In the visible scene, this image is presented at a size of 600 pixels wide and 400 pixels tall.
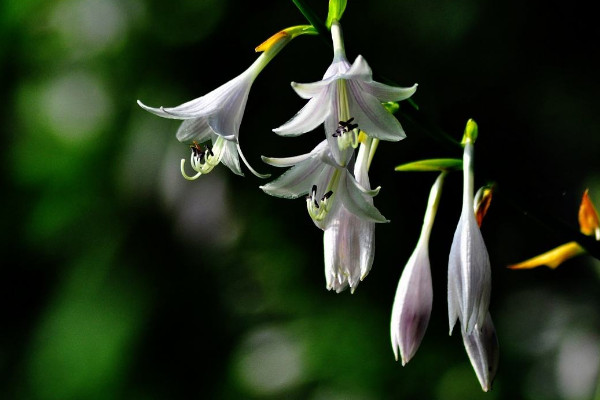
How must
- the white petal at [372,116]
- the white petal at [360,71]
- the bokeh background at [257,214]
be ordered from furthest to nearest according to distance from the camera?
the bokeh background at [257,214] → the white petal at [372,116] → the white petal at [360,71]

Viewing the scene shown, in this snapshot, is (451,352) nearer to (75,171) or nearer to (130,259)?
(130,259)

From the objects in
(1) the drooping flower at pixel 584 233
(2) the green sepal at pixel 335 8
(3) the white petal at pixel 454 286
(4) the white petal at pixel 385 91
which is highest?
(2) the green sepal at pixel 335 8

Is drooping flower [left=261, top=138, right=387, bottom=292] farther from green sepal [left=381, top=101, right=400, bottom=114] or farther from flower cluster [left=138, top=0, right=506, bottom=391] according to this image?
green sepal [left=381, top=101, right=400, bottom=114]

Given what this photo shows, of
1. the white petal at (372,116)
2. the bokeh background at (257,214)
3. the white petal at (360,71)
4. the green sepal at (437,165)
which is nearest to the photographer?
the white petal at (360,71)

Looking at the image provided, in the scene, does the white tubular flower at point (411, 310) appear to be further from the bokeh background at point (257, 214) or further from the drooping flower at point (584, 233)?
the bokeh background at point (257, 214)

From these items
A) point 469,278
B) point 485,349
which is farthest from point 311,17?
point 485,349

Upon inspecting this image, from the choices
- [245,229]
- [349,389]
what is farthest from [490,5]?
[349,389]

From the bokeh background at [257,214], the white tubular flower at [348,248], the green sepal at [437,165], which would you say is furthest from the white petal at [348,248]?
the bokeh background at [257,214]

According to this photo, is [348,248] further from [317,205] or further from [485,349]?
[485,349]
